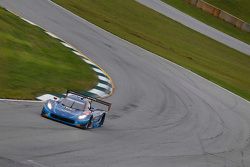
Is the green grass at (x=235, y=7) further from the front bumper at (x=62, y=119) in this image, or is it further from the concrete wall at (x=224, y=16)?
the front bumper at (x=62, y=119)

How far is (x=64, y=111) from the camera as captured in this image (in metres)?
18.1

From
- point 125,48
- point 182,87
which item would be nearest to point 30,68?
point 182,87

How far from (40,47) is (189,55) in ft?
53.5

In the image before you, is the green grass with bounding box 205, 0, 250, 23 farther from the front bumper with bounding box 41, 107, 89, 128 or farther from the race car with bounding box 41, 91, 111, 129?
the front bumper with bounding box 41, 107, 89, 128

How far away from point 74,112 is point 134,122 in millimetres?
3518

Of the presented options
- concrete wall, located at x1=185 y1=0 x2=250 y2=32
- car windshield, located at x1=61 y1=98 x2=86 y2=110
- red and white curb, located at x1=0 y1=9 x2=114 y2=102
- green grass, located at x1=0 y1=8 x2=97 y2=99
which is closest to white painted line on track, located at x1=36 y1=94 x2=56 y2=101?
red and white curb, located at x1=0 y1=9 x2=114 y2=102

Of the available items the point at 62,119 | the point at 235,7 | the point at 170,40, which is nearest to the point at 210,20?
the point at 235,7

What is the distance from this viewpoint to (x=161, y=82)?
3164 centimetres

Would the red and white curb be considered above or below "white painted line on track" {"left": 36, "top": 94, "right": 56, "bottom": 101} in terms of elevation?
below

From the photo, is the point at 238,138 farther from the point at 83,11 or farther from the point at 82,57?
the point at 83,11

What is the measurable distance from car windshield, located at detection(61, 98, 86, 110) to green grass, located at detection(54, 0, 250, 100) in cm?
1846

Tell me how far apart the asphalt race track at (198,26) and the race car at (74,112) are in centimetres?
3458

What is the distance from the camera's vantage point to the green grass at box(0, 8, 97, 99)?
22109 millimetres

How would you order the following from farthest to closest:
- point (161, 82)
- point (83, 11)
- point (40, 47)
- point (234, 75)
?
point (83, 11) < point (234, 75) < point (161, 82) < point (40, 47)
